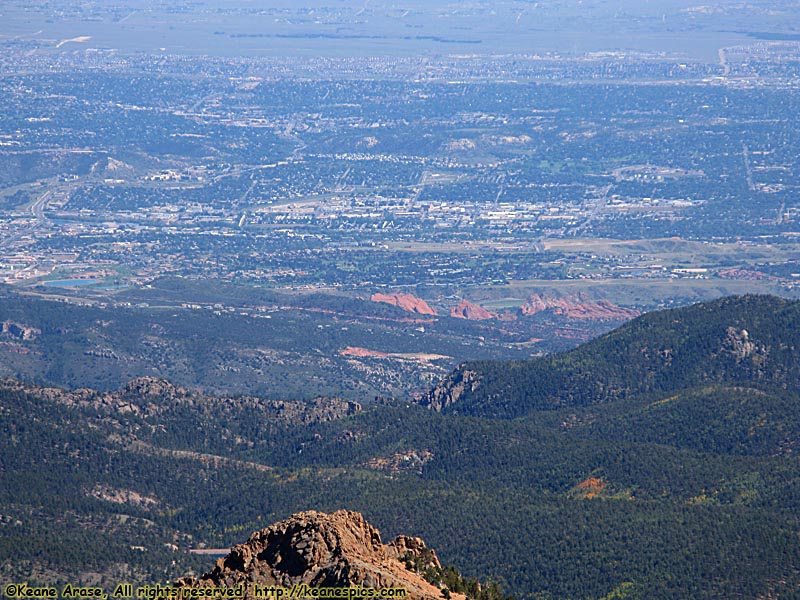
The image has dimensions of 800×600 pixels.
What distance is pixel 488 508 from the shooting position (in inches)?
5192

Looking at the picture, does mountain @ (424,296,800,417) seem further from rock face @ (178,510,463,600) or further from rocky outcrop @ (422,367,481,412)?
rock face @ (178,510,463,600)

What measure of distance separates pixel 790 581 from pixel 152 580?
128 ft

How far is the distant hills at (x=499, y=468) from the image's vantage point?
118m

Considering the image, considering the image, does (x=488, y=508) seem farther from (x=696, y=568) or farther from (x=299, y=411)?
(x=299, y=411)

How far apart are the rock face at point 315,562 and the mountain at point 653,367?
91784 millimetres

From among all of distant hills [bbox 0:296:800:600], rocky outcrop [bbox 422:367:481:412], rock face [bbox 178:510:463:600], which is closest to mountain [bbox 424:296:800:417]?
rocky outcrop [bbox 422:367:481:412]

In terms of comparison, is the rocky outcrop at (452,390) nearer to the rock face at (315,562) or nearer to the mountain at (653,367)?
the mountain at (653,367)

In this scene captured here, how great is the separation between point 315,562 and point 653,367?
341ft

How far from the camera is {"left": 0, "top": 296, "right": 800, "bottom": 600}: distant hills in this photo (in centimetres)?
11789

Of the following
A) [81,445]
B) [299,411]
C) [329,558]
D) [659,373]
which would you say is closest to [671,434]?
[659,373]

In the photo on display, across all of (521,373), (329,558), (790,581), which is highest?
(329,558)

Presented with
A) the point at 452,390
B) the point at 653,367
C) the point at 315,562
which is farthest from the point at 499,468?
the point at 315,562

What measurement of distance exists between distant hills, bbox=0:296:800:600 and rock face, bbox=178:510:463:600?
3491 cm

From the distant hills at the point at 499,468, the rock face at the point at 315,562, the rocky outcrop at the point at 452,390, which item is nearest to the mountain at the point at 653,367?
the rocky outcrop at the point at 452,390
